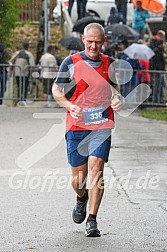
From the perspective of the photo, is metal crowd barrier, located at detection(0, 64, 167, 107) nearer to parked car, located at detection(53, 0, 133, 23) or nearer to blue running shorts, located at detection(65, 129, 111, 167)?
parked car, located at detection(53, 0, 133, 23)

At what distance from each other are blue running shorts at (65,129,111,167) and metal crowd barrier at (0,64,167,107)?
13534mm

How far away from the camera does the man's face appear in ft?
26.5

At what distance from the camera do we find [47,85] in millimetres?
22062

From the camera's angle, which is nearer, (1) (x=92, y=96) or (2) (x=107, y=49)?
(1) (x=92, y=96)

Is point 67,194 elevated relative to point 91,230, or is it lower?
lower

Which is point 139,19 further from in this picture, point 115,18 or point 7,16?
point 7,16

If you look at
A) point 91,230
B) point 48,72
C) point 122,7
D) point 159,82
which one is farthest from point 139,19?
point 91,230

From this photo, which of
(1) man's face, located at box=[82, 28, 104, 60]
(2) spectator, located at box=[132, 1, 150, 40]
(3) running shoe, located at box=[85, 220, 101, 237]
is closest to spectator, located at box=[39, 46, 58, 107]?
(2) spectator, located at box=[132, 1, 150, 40]

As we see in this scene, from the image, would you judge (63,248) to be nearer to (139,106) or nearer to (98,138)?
(98,138)

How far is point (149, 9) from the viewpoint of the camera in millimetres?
27938

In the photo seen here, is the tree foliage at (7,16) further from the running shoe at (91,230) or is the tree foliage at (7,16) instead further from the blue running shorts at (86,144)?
the running shoe at (91,230)

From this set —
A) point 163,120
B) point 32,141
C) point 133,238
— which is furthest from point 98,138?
point 163,120

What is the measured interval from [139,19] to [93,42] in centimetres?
1783

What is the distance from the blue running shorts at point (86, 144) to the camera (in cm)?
812
